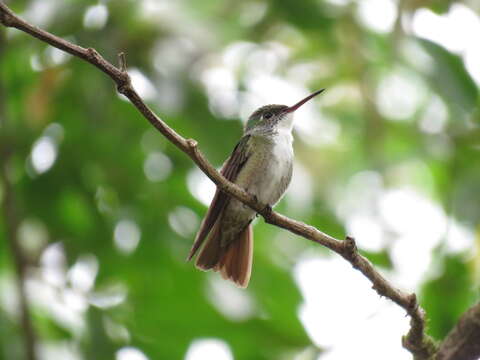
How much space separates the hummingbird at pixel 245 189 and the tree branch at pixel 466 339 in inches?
70.0

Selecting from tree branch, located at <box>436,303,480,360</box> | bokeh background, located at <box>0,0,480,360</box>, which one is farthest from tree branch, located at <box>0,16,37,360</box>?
tree branch, located at <box>436,303,480,360</box>

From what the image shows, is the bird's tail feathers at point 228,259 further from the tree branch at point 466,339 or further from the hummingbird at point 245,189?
the tree branch at point 466,339

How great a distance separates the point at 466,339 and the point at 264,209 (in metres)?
0.93

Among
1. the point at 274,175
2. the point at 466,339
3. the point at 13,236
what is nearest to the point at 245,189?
the point at 274,175

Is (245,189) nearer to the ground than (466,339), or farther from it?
farther from it

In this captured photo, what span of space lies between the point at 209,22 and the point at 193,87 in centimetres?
46

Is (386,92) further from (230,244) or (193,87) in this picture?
(230,244)

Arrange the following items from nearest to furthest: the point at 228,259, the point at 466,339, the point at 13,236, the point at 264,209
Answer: the point at 466,339 → the point at 264,209 → the point at 228,259 → the point at 13,236

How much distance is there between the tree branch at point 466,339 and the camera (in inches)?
97.5

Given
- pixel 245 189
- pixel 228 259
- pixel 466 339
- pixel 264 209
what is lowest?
pixel 466 339

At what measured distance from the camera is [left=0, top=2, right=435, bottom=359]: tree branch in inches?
92.7

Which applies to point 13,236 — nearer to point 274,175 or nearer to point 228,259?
point 228,259

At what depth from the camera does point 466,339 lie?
8.18 ft

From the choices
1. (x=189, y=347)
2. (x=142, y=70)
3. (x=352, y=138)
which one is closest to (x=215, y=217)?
(x=189, y=347)
